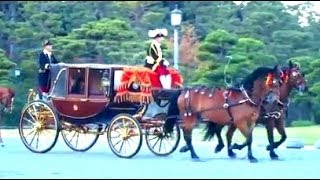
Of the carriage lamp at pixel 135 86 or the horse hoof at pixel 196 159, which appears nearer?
the horse hoof at pixel 196 159

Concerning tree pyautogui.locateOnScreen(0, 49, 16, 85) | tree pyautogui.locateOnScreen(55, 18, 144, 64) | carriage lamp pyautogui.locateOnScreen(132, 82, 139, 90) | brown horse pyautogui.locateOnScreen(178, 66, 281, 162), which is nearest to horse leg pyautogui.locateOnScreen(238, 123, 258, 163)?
brown horse pyautogui.locateOnScreen(178, 66, 281, 162)

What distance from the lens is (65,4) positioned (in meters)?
30.2

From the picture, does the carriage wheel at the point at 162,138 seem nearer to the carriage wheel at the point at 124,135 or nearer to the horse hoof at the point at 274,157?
the carriage wheel at the point at 124,135

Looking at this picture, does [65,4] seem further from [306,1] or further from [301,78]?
[301,78]

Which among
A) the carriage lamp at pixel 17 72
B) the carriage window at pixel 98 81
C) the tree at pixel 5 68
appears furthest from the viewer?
the carriage lamp at pixel 17 72

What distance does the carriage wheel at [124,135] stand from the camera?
1291 centimetres

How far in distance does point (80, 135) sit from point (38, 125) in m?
1.08

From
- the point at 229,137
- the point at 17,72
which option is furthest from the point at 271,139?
the point at 17,72

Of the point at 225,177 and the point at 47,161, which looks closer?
the point at 225,177

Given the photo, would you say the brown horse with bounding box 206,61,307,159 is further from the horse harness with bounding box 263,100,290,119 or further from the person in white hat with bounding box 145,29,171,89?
the person in white hat with bounding box 145,29,171,89

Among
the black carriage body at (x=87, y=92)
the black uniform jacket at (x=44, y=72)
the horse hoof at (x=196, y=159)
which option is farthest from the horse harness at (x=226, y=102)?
the black uniform jacket at (x=44, y=72)

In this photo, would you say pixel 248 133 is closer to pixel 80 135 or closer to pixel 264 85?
pixel 264 85

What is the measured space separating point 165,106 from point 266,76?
1765 mm

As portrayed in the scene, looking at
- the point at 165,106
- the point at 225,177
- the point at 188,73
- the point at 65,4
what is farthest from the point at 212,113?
the point at 65,4
